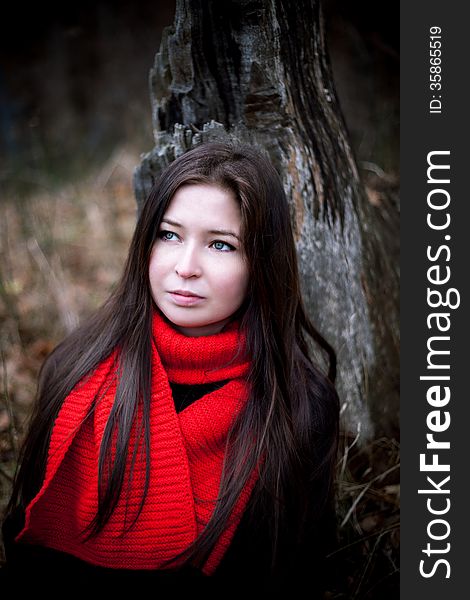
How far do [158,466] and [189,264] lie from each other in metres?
0.65

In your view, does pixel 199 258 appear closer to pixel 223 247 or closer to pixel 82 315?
pixel 223 247

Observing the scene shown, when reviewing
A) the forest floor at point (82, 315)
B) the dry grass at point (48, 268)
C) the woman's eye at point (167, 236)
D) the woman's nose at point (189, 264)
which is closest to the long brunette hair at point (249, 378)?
the woman's eye at point (167, 236)

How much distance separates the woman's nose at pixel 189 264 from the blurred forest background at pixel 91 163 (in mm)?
1022

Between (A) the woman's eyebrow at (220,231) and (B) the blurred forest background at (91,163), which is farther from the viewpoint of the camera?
(B) the blurred forest background at (91,163)

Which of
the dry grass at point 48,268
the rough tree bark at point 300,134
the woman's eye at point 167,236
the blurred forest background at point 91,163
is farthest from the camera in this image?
the dry grass at point 48,268

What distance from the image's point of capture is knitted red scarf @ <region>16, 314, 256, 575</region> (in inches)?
65.7

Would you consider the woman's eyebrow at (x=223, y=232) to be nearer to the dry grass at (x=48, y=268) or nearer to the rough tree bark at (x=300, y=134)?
the rough tree bark at (x=300, y=134)

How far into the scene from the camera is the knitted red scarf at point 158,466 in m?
1.67

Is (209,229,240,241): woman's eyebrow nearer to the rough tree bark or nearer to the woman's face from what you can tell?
the woman's face

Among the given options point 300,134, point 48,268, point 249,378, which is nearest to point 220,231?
point 249,378

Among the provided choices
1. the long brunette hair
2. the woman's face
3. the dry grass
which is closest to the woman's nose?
the woman's face

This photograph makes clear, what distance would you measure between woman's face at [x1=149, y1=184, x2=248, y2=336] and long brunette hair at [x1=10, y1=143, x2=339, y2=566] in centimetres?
4

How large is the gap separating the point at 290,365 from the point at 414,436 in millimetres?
618

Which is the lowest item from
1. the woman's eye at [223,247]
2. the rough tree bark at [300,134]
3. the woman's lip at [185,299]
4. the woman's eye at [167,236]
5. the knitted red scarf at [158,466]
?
the knitted red scarf at [158,466]
